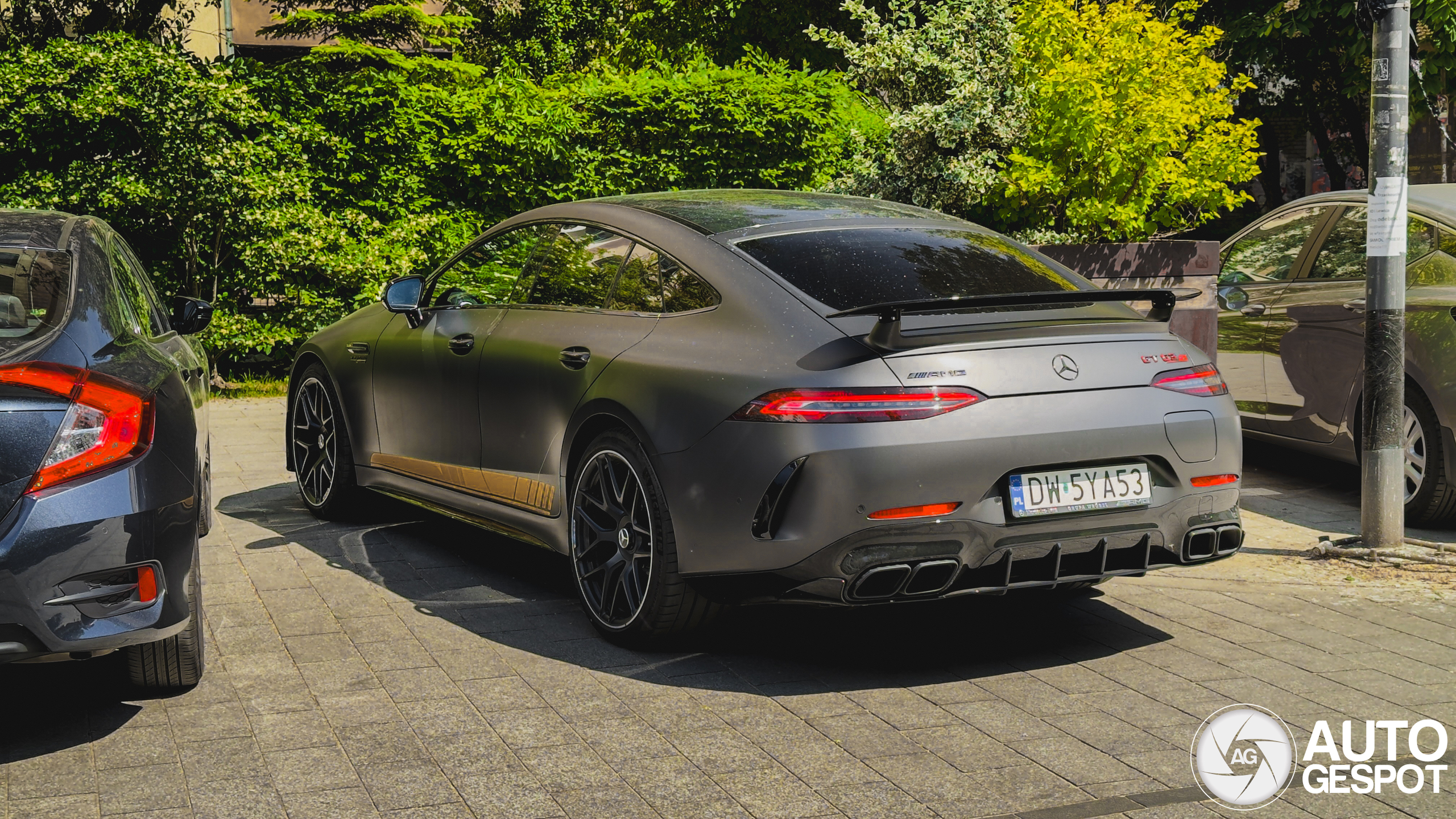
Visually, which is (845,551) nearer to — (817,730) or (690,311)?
(817,730)

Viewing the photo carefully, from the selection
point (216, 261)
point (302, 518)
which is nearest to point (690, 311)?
point (302, 518)

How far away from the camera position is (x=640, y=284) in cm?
527

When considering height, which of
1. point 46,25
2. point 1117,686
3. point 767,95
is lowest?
point 1117,686

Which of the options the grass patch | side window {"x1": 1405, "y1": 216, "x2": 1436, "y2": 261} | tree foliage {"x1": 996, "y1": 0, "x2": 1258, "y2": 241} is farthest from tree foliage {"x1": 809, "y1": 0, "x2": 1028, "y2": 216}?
the grass patch

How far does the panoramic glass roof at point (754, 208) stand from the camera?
211 inches

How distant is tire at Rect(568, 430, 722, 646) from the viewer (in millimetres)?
4730

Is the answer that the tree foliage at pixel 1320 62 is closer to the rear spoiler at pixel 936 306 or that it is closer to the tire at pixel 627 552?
the rear spoiler at pixel 936 306

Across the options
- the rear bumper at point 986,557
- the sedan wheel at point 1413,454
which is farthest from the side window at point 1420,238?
the rear bumper at point 986,557

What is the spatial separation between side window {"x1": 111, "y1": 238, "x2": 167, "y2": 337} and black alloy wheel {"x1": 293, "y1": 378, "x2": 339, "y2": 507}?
973 mm

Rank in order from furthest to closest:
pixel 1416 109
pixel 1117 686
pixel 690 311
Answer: pixel 1416 109 < pixel 690 311 < pixel 1117 686

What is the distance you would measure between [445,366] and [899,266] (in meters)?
2.13

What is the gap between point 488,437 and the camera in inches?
228

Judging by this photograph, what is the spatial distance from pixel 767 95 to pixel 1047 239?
4079mm

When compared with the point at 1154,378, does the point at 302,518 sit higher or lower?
lower
